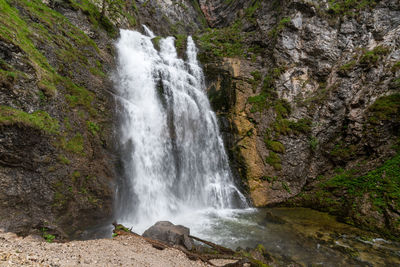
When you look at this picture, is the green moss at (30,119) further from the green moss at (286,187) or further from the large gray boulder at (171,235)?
the green moss at (286,187)

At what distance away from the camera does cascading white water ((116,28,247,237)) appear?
884cm

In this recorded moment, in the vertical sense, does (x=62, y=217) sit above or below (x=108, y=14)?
below

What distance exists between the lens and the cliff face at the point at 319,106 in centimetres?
918

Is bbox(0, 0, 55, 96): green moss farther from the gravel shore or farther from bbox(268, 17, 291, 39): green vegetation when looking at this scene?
bbox(268, 17, 291, 39): green vegetation

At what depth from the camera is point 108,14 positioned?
14781 mm

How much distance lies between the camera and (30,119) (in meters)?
5.88

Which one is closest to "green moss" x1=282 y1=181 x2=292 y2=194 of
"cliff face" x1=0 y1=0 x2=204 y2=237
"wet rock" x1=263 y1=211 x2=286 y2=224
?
"wet rock" x1=263 y1=211 x2=286 y2=224

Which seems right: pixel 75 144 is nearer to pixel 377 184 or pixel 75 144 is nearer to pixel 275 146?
pixel 275 146

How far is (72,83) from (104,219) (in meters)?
5.56

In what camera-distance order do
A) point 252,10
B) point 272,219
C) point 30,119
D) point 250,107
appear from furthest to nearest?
1. point 252,10
2. point 250,107
3. point 272,219
4. point 30,119

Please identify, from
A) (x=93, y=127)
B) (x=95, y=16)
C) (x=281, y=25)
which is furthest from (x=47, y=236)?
(x=281, y=25)

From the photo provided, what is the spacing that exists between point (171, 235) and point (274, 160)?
26.0 feet

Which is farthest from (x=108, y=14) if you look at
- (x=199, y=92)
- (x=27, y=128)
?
(x=27, y=128)

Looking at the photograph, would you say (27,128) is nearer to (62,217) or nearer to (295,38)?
(62,217)
